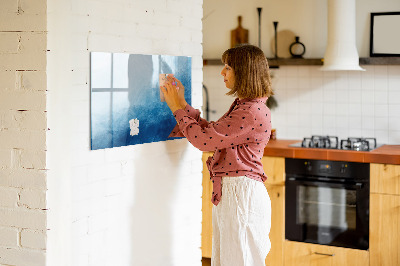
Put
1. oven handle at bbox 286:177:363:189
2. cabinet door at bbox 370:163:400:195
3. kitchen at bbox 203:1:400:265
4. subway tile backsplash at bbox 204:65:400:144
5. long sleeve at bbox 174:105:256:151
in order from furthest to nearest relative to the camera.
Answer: subway tile backsplash at bbox 204:65:400:144 → kitchen at bbox 203:1:400:265 → oven handle at bbox 286:177:363:189 → cabinet door at bbox 370:163:400:195 → long sleeve at bbox 174:105:256:151

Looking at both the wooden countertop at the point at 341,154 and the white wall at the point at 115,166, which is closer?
the white wall at the point at 115,166

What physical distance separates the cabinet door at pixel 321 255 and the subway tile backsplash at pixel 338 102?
3.25 feet

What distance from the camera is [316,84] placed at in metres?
4.96

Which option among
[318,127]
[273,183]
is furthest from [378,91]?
[273,183]

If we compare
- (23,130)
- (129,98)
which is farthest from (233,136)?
(23,130)

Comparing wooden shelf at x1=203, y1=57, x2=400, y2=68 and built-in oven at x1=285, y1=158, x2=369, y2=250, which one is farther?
wooden shelf at x1=203, y1=57, x2=400, y2=68

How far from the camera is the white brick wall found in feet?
7.52

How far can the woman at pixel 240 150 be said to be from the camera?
2.75m

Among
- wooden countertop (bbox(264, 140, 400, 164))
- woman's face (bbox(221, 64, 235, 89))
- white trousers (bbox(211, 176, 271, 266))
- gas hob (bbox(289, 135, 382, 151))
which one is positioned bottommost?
white trousers (bbox(211, 176, 271, 266))

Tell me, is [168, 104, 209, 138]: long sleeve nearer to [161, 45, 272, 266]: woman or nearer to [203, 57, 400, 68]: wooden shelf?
[161, 45, 272, 266]: woman

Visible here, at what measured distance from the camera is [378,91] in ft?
15.6

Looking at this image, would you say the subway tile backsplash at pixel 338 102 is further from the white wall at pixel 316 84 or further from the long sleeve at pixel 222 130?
the long sleeve at pixel 222 130

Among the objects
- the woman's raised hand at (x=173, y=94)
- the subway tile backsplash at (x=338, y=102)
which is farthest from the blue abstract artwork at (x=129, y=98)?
the subway tile backsplash at (x=338, y=102)

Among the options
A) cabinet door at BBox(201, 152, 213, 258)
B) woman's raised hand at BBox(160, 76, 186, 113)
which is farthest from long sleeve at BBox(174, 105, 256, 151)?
cabinet door at BBox(201, 152, 213, 258)
